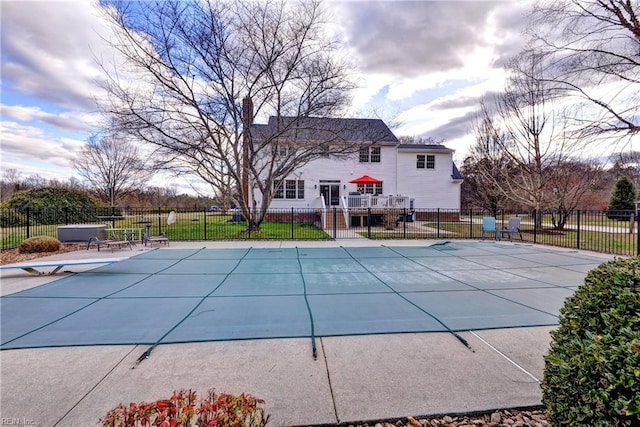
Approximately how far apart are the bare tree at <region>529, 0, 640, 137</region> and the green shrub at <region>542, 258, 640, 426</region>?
10556 millimetres

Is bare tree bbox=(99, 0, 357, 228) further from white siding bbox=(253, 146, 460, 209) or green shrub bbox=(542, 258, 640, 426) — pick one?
green shrub bbox=(542, 258, 640, 426)

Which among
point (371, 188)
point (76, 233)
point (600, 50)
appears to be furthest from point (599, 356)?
point (371, 188)

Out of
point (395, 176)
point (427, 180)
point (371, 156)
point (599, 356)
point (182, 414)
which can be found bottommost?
point (182, 414)

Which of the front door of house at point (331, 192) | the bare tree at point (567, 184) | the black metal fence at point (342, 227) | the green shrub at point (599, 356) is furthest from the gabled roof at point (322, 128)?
the green shrub at point (599, 356)

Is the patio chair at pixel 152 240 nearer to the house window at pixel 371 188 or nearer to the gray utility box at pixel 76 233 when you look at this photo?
the gray utility box at pixel 76 233

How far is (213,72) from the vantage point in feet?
43.3

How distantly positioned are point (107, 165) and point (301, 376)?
109 feet

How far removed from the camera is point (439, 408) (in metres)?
2.29

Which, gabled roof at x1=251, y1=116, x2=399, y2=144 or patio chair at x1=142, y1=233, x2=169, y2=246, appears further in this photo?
gabled roof at x1=251, y1=116, x2=399, y2=144

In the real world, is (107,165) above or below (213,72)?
below

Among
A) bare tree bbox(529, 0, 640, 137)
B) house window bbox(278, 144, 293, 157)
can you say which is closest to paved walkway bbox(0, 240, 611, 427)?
bare tree bbox(529, 0, 640, 137)

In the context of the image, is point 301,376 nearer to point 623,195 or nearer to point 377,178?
point 377,178

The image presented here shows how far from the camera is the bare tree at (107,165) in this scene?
26922 millimetres

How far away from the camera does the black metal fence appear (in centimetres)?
1267
